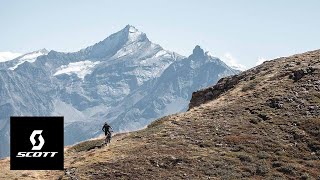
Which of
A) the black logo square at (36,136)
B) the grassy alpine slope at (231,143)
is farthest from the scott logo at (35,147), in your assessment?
the grassy alpine slope at (231,143)

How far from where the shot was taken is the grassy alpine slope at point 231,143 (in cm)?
4406

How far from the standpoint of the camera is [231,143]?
49875 mm

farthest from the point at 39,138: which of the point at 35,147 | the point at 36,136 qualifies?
the point at 35,147

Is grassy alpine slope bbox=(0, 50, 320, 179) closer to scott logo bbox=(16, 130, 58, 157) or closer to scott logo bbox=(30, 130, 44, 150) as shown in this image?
scott logo bbox=(16, 130, 58, 157)

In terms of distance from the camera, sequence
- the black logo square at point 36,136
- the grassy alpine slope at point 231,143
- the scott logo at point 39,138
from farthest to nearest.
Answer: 1. the grassy alpine slope at point 231,143
2. the scott logo at point 39,138
3. the black logo square at point 36,136

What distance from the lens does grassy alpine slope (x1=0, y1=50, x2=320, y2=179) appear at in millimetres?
44062

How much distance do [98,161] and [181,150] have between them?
8.08 m

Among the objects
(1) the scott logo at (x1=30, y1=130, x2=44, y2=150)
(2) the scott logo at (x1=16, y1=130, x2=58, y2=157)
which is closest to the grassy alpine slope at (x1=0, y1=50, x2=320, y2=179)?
(2) the scott logo at (x1=16, y1=130, x2=58, y2=157)

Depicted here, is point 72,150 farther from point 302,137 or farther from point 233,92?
point 302,137

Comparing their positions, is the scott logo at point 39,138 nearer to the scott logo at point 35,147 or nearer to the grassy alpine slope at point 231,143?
the scott logo at point 35,147

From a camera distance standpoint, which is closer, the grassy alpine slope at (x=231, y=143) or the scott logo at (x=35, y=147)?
the scott logo at (x=35, y=147)

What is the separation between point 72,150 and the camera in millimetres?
60094

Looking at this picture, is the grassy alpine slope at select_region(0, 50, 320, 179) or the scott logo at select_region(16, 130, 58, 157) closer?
the scott logo at select_region(16, 130, 58, 157)

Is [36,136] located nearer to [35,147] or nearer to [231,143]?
[35,147]
